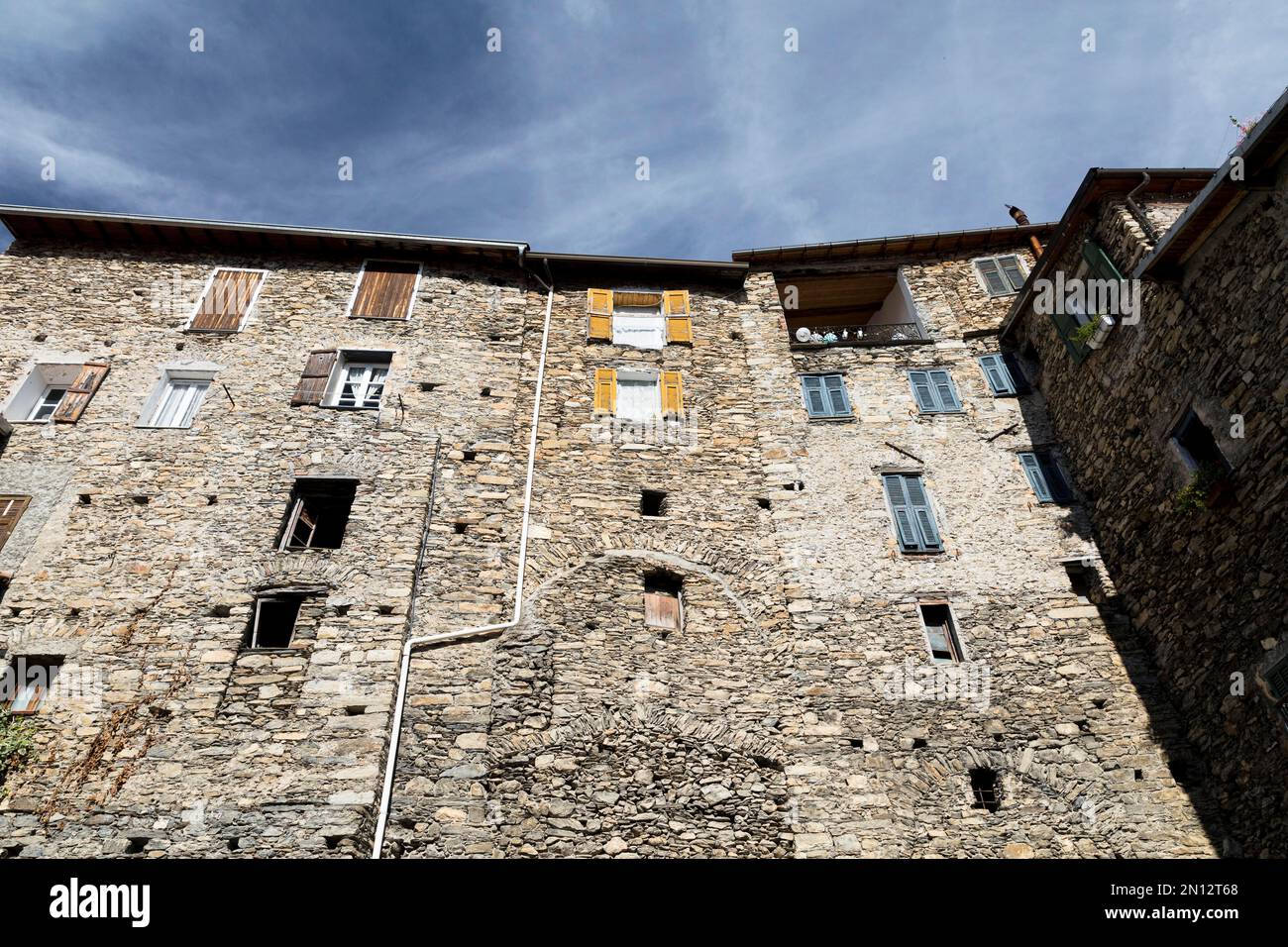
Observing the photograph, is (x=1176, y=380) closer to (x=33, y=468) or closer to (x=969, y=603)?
(x=969, y=603)

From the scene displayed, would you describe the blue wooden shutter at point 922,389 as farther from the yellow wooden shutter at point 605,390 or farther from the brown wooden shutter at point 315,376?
the brown wooden shutter at point 315,376

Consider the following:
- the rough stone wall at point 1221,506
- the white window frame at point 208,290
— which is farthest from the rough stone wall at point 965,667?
the white window frame at point 208,290

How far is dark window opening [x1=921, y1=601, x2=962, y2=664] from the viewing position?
34.1 feet

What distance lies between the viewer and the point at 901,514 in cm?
1175

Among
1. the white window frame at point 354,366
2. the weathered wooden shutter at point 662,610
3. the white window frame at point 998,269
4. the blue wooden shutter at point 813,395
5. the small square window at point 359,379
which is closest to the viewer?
the weathered wooden shutter at point 662,610

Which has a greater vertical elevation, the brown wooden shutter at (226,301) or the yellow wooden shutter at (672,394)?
the brown wooden shutter at (226,301)

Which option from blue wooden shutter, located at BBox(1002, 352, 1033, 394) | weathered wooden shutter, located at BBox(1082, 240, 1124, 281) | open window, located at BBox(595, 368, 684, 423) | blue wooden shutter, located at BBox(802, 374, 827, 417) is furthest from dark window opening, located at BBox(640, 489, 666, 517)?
weathered wooden shutter, located at BBox(1082, 240, 1124, 281)

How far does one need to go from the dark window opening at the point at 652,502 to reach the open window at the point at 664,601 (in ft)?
4.06

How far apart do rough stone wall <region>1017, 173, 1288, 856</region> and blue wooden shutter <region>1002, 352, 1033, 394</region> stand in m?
1.92

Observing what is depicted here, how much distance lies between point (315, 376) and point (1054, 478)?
1231 centimetres

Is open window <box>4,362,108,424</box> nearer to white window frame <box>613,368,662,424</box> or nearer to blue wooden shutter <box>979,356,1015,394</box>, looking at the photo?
white window frame <box>613,368,662,424</box>

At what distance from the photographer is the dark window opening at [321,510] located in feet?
35.9

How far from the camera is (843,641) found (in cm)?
1041

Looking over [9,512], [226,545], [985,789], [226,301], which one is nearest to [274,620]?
[226,545]
